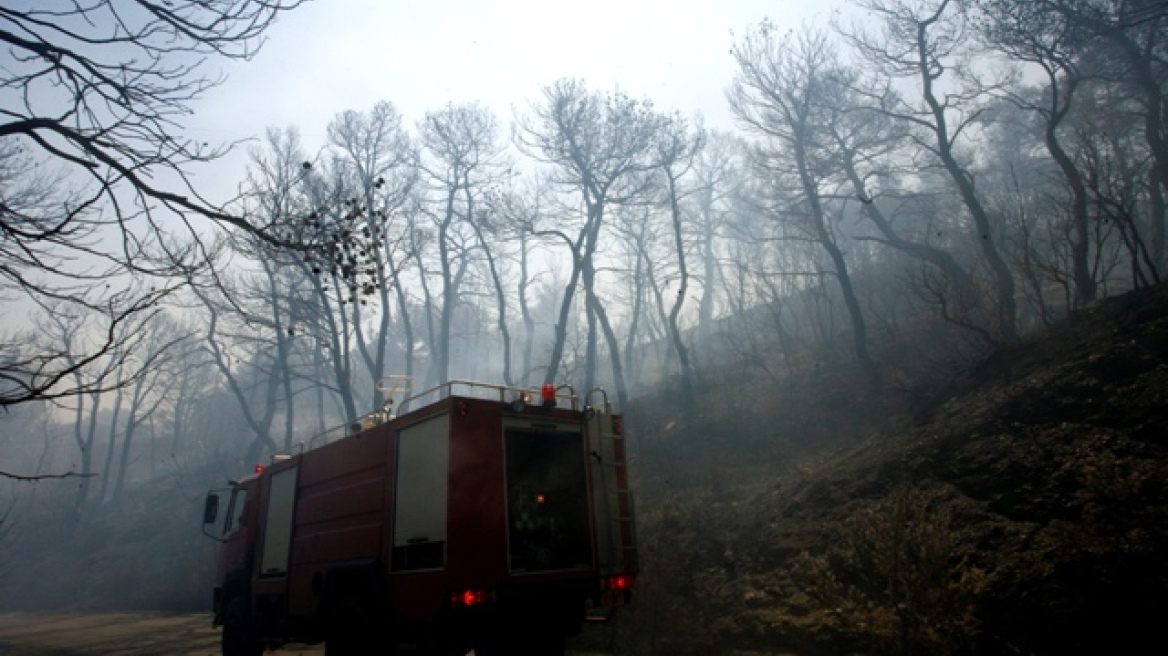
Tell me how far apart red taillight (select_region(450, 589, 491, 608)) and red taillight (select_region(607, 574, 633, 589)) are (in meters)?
1.58

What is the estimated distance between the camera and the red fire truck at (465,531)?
6.06 meters

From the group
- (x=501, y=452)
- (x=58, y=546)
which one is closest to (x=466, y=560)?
(x=501, y=452)

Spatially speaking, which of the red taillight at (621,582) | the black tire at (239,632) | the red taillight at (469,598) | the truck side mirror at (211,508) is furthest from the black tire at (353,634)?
the truck side mirror at (211,508)

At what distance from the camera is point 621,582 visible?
7000mm

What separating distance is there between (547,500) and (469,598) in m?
1.53

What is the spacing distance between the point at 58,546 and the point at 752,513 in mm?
41793

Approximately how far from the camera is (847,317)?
24734 millimetres

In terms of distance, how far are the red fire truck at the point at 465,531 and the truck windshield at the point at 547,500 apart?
0.04ft

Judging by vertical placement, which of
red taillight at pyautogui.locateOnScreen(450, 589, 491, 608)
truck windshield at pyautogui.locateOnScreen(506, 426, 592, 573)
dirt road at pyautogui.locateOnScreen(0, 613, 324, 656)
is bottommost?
dirt road at pyautogui.locateOnScreen(0, 613, 324, 656)

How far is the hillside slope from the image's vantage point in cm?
597

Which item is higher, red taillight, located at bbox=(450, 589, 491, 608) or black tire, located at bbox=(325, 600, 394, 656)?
red taillight, located at bbox=(450, 589, 491, 608)

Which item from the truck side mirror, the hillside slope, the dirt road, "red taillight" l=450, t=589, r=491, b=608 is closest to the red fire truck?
"red taillight" l=450, t=589, r=491, b=608

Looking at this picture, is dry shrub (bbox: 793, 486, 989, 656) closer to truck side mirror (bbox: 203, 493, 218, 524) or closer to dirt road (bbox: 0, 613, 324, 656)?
dirt road (bbox: 0, 613, 324, 656)

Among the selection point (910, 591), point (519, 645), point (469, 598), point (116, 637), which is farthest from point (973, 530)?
point (116, 637)
